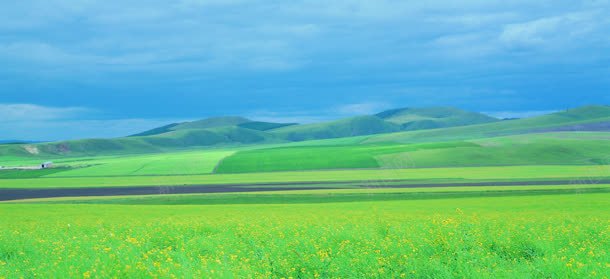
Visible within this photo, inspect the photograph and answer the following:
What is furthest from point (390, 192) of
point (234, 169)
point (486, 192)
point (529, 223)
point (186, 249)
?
point (234, 169)

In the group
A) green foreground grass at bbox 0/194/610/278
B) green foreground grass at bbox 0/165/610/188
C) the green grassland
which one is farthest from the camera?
the green grassland

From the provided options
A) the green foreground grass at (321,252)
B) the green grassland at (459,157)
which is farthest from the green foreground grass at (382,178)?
the green foreground grass at (321,252)

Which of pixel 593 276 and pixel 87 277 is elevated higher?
pixel 87 277

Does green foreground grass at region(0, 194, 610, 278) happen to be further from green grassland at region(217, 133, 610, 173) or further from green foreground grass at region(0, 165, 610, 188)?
green grassland at region(217, 133, 610, 173)

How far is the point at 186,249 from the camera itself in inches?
917

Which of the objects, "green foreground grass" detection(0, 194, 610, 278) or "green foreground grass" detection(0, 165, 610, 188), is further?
"green foreground grass" detection(0, 165, 610, 188)

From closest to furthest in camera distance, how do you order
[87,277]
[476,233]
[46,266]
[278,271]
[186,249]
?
1. [87,277]
2. [46,266]
3. [278,271]
4. [186,249]
5. [476,233]

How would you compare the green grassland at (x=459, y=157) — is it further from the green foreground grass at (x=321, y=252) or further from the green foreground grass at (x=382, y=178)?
the green foreground grass at (x=321, y=252)

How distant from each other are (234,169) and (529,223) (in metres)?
115

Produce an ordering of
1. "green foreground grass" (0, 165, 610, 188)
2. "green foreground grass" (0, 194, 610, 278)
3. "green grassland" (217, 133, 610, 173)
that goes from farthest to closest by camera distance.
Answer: "green grassland" (217, 133, 610, 173), "green foreground grass" (0, 165, 610, 188), "green foreground grass" (0, 194, 610, 278)

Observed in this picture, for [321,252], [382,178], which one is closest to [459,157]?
[382,178]

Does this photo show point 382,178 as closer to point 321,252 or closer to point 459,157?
point 459,157

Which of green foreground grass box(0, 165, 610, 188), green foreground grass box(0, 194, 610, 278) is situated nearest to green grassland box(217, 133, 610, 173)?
green foreground grass box(0, 165, 610, 188)

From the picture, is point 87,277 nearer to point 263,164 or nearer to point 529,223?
point 529,223
